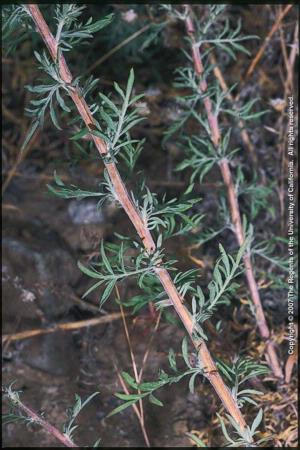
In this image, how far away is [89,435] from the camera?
7.43 ft

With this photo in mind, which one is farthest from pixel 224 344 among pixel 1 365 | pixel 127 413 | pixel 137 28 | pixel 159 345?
pixel 137 28

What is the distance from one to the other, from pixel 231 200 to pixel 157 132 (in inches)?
41.7

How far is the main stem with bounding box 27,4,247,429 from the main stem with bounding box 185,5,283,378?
23.8 inches

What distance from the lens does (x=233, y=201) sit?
2.13 m

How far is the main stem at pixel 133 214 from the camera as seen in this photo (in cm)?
132

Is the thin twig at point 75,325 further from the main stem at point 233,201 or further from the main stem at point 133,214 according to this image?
the main stem at point 133,214

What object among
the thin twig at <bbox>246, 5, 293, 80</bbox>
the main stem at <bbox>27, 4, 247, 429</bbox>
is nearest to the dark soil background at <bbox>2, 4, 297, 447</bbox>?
the thin twig at <bbox>246, 5, 293, 80</bbox>

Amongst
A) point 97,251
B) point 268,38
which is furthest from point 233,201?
point 268,38

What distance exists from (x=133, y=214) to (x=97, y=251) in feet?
3.60

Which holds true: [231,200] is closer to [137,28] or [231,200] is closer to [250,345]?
[250,345]

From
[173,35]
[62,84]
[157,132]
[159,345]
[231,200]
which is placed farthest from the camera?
[157,132]

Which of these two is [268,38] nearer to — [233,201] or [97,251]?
[233,201]

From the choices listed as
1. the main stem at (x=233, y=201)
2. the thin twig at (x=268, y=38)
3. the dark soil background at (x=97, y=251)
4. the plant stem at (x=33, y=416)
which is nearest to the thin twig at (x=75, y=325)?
the dark soil background at (x=97, y=251)

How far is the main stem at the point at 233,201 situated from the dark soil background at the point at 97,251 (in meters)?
0.08
